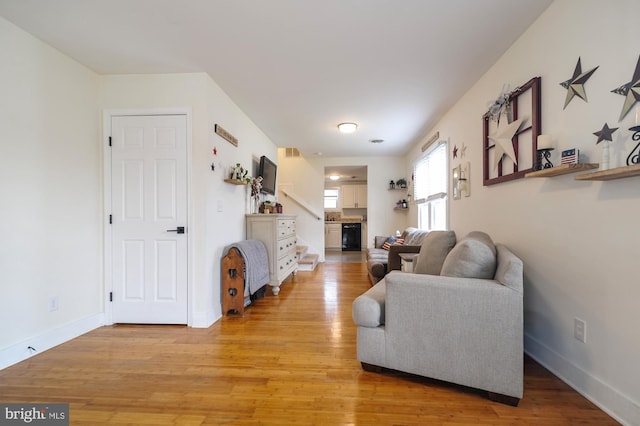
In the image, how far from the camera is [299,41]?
222cm

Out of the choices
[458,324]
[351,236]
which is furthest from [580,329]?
[351,236]

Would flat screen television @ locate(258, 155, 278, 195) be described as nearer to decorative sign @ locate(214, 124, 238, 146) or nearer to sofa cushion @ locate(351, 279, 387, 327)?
decorative sign @ locate(214, 124, 238, 146)

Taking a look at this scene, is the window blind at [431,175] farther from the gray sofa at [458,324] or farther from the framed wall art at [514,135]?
the gray sofa at [458,324]

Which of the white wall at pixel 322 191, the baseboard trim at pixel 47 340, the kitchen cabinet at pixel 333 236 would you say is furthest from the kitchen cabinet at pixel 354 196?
the baseboard trim at pixel 47 340

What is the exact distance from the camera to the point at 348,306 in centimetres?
334

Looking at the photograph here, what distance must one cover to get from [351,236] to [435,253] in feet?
21.9

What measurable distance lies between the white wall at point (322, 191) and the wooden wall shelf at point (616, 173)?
5100mm

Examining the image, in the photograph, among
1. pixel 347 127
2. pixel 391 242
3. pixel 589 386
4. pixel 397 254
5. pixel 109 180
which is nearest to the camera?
pixel 589 386

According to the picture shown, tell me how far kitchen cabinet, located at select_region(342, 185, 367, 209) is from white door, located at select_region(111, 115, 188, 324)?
6890mm

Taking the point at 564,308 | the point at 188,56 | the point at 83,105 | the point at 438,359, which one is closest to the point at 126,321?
the point at 83,105

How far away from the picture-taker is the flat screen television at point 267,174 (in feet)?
14.5

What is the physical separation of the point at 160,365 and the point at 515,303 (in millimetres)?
2373

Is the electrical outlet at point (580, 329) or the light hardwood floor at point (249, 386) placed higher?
the electrical outlet at point (580, 329)

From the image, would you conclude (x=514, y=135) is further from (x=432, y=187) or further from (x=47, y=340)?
(x=47, y=340)
